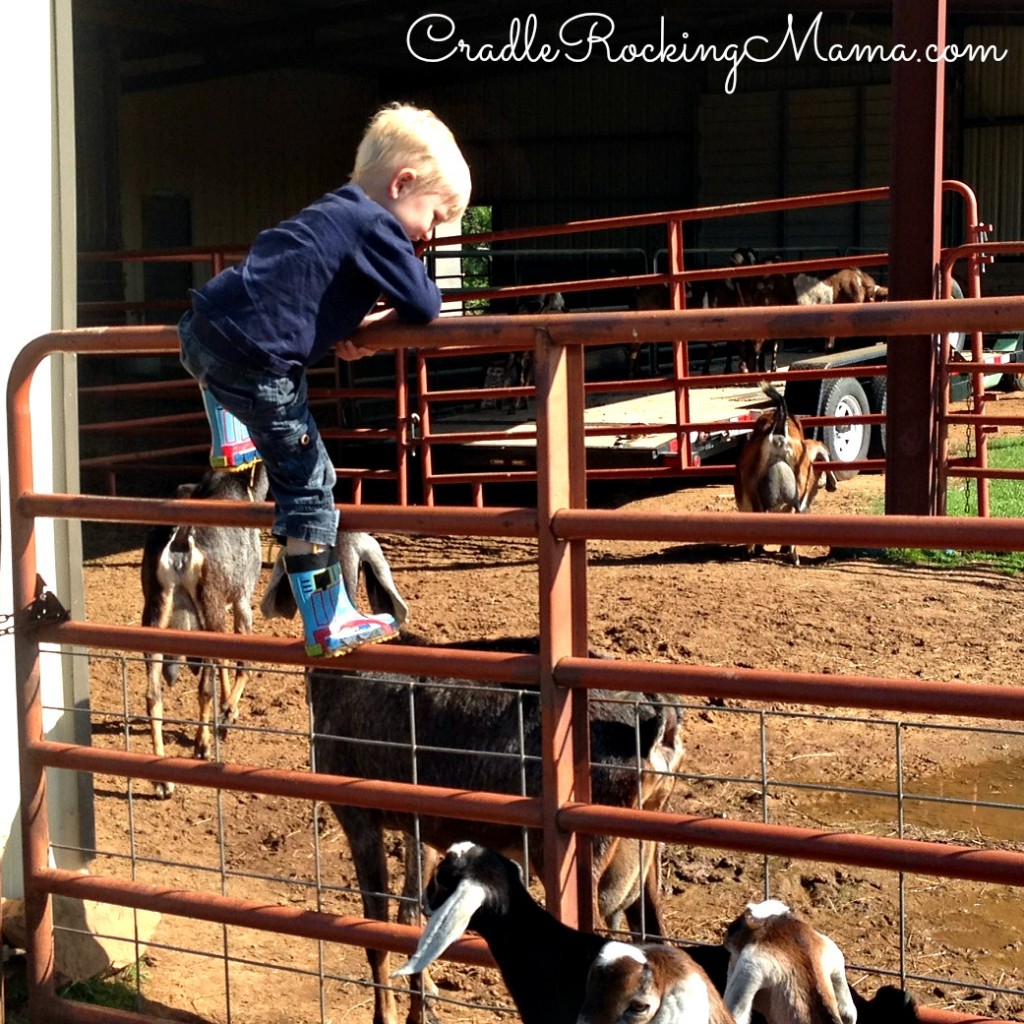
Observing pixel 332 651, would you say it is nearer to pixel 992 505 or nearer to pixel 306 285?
pixel 306 285

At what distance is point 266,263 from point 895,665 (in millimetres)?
4993

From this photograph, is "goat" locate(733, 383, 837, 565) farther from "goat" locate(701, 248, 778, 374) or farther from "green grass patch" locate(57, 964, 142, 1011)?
"goat" locate(701, 248, 778, 374)

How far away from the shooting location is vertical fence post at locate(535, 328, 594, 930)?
302 cm

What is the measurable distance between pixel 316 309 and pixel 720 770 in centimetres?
378

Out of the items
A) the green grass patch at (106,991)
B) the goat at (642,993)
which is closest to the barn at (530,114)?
the green grass patch at (106,991)

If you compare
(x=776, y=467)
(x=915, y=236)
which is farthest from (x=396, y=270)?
(x=776, y=467)

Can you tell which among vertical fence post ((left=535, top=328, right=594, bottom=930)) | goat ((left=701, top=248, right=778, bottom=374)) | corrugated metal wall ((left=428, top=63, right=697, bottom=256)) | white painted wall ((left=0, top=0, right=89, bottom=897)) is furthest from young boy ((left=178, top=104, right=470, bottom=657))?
corrugated metal wall ((left=428, top=63, right=697, bottom=256))

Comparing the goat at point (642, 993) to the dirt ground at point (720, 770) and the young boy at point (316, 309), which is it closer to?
the dirt ground at point (720, 770)

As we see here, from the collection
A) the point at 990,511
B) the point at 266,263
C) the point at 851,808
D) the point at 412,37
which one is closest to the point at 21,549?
the point at 266,263

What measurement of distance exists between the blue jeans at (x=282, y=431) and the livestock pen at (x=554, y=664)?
0.13m

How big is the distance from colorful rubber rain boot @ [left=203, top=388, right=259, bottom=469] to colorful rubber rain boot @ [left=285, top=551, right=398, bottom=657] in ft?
1.29

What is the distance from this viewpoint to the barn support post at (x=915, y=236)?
878cm

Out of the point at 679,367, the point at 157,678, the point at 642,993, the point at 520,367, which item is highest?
the point at 520,367

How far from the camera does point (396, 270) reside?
3.03 meters
